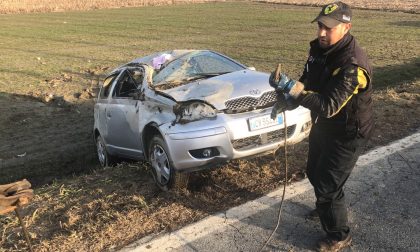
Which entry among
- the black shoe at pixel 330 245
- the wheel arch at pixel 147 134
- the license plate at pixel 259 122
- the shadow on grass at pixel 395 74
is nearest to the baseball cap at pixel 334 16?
the black shoe at pixel 330 245

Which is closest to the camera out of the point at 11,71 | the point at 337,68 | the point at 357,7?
the point at 337,68

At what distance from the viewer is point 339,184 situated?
353 centimetres

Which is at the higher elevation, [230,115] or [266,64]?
[230,115]

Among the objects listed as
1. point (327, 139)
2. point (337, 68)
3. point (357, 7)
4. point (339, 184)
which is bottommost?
point (357, 7)

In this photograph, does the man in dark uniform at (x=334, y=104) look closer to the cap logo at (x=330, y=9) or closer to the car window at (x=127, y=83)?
the cap logo at (x=330, y=9)

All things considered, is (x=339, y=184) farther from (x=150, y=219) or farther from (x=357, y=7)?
(x=357, y=7)

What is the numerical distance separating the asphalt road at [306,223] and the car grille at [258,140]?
54 centimetres

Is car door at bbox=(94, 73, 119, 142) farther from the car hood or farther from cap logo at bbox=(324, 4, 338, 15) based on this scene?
cap logo at bbox=(324, 4, 338, 15)

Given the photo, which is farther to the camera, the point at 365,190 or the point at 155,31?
the point at 155,31

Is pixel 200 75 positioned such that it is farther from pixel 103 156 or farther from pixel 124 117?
pixel 103 156

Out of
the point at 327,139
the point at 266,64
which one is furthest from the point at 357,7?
the point at 327,139

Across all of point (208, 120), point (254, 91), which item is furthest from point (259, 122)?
point (208, 120)

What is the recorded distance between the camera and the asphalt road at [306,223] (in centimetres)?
379

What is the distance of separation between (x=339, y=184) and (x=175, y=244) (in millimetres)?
1426
